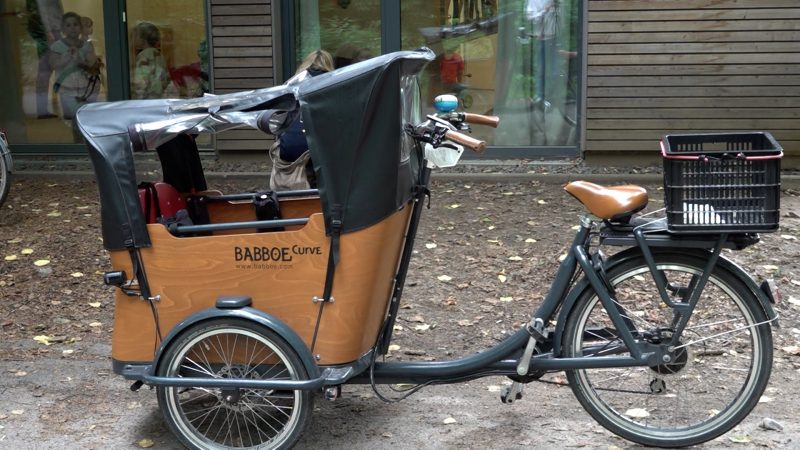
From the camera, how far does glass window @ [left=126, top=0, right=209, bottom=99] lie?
10367mm

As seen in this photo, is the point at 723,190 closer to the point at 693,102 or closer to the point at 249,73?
the point at 693,102

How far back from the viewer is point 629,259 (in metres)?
4.04

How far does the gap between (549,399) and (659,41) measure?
5295mm

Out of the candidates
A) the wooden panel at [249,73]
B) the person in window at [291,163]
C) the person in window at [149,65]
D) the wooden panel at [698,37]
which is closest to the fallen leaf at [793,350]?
the person in window at [291,163]

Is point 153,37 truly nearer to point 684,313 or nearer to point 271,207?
point 271,207

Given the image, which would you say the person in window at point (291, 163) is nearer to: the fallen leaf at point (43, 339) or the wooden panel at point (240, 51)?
the fallen leaf at point (43, 339)

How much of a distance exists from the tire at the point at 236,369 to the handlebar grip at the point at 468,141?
1.05 m

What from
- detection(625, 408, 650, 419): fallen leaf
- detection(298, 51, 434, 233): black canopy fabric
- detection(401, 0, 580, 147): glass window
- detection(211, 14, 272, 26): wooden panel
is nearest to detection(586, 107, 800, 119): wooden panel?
detection(401, 0, 580, 147): glass window

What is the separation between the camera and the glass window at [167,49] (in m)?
10.4

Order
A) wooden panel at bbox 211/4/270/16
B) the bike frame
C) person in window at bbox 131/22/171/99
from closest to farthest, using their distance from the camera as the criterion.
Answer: the bike frame → wooden panel at bbox 211/4/270/16 → person in window at bbox 131/22/171/99

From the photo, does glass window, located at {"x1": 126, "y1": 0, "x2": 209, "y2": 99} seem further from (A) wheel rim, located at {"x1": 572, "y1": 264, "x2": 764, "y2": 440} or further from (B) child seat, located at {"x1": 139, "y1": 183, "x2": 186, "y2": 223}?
(A) wheel rim, located at {"x1": 572, "y1": 264, "x2": 764, "y2": 440}

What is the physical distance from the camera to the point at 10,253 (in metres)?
7.20

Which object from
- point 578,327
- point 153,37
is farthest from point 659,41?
point 578,327

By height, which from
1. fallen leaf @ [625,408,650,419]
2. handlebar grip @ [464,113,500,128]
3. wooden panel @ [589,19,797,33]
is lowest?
fallen leaf @ [625,408,650,419]
